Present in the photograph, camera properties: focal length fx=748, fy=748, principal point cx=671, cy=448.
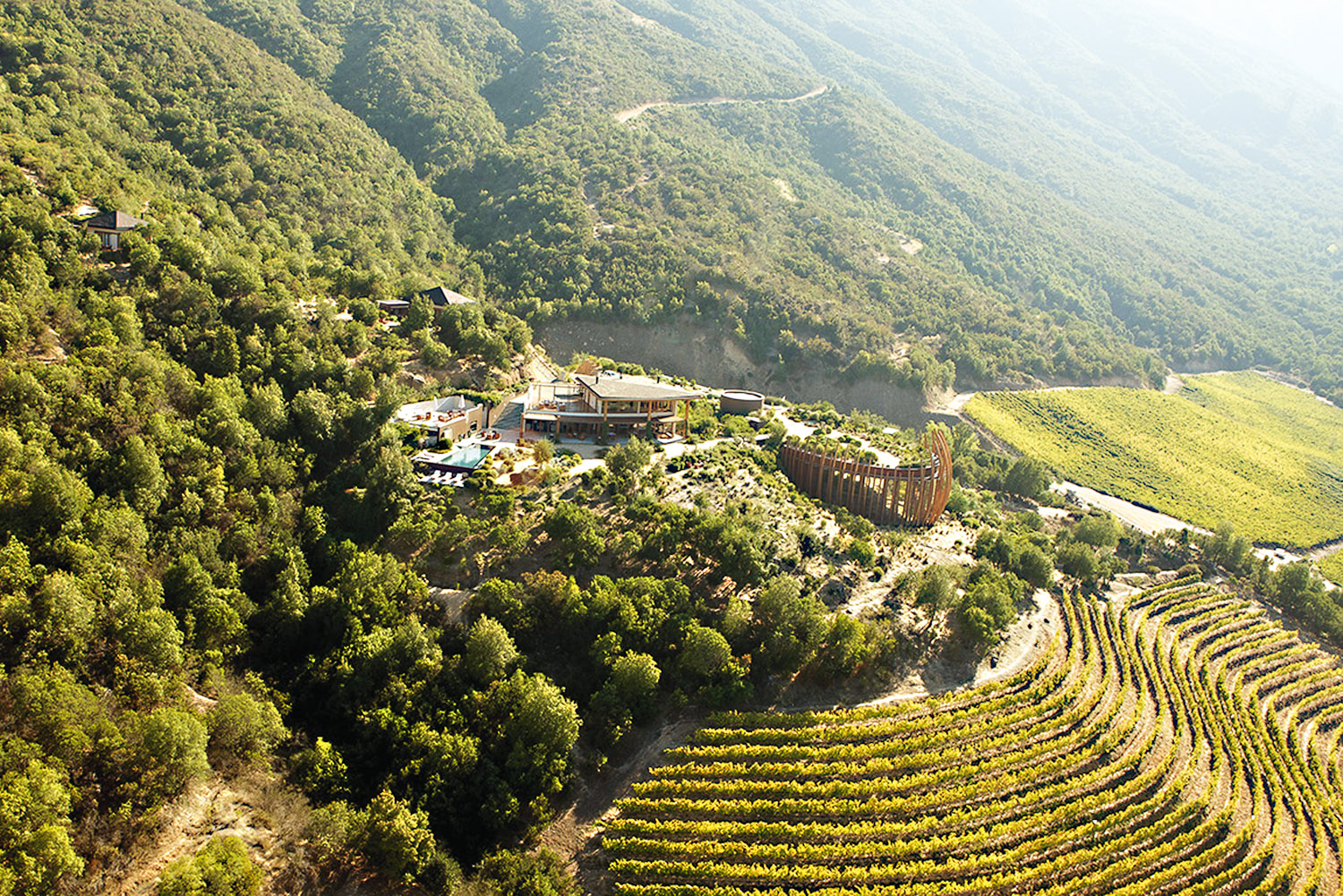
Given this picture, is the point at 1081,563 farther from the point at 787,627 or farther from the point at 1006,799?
the point at 787,627

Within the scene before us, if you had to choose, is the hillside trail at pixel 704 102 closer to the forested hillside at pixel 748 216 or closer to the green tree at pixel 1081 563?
the forested hillside at pixel 748 216

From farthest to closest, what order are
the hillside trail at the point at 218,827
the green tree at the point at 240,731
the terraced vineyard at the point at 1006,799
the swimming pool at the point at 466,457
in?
the swimming pool at the point at 466,457, the terraced vineyard at the point at 1006,799, the green tree at the point at 240,731, the hillside trail at the point at 218,827

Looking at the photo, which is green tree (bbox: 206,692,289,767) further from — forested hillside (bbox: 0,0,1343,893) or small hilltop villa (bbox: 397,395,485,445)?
small hilltop villa (bbox: 397,395,485,445)

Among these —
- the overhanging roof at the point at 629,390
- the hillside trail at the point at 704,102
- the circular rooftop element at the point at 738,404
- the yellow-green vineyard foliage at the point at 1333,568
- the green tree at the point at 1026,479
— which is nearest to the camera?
the overhanging roof at the point at 629,390

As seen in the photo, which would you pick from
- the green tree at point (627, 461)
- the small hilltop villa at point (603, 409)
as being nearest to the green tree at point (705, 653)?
the green tree at point (627, 461)

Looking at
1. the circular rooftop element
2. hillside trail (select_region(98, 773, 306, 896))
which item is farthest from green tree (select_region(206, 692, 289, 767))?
the circular rooftop element
